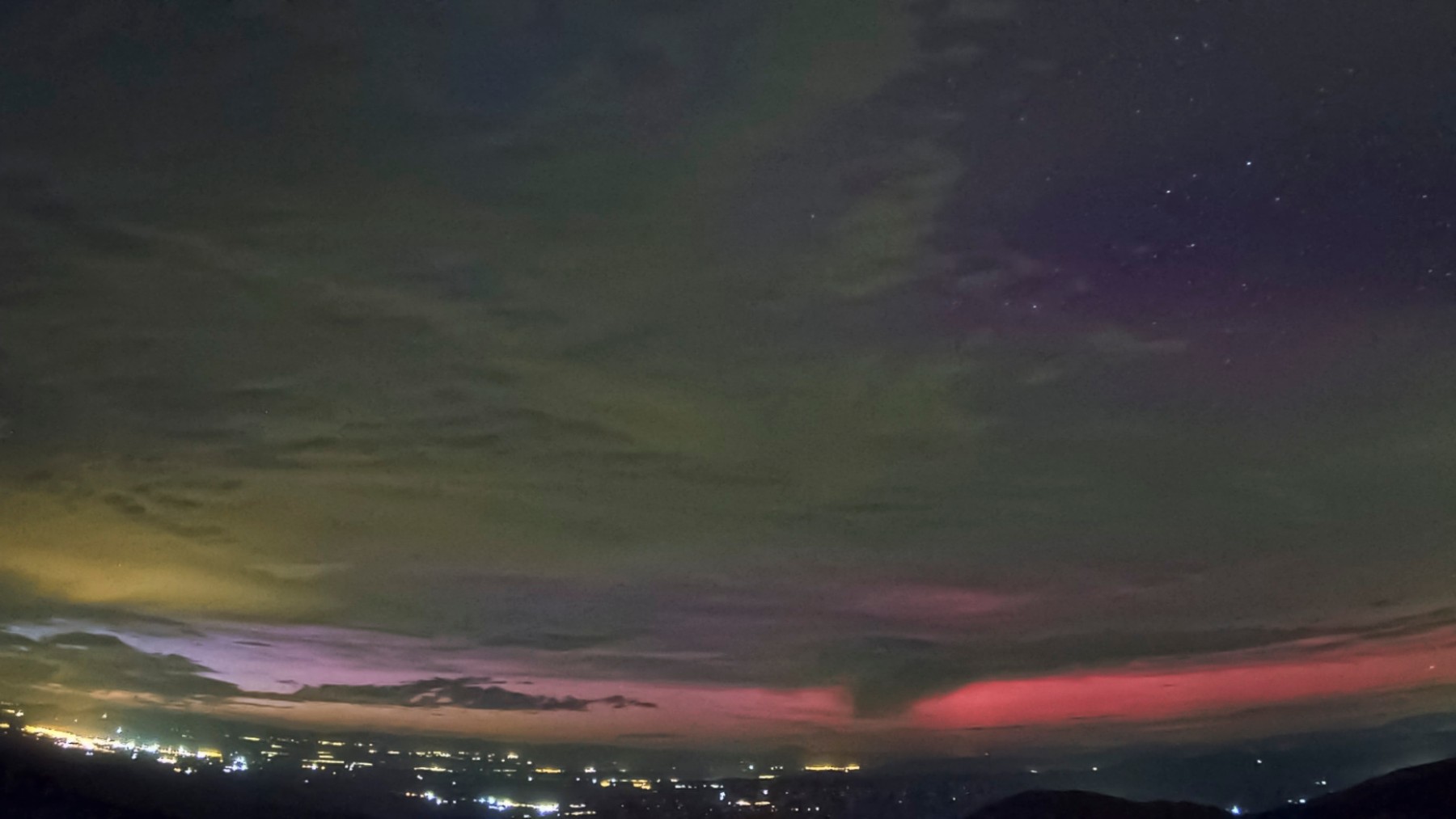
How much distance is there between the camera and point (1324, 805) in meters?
45.7

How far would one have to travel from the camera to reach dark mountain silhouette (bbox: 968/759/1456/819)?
39406mm

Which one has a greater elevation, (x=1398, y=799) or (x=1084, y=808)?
(x=1398, y=799)

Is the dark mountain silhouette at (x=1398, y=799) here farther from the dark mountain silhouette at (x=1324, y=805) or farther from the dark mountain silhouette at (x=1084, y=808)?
the dark mountain silhouette at (x=1084, y=808)

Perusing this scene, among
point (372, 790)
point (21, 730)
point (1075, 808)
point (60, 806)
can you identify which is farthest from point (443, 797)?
point (1075, 808)

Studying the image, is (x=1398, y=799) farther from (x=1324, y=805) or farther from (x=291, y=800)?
(x=291, y=800)

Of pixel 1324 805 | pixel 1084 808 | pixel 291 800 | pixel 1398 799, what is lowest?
pixel 291 800

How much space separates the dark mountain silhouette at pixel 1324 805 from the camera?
39.4 meters

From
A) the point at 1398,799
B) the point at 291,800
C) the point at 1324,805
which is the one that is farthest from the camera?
the point at 291,800

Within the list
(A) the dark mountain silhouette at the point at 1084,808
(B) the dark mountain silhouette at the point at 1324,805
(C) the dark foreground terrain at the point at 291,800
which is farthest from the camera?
(A) the dark mountain silhouette at the point at 1084,808

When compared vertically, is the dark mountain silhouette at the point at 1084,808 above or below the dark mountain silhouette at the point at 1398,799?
below

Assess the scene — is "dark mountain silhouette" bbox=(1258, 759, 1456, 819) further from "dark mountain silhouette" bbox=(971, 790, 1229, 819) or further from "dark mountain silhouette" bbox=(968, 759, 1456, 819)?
"dark mountain silhouette" bbox=(971, 790, 1229, 819)

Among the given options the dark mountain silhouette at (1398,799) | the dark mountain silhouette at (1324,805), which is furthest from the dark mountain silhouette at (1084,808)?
the dark mountain silhouette at (1398,799)

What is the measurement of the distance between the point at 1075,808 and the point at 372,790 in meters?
46.4

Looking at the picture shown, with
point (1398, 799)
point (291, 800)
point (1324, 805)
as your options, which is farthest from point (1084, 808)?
point (291, 800)
